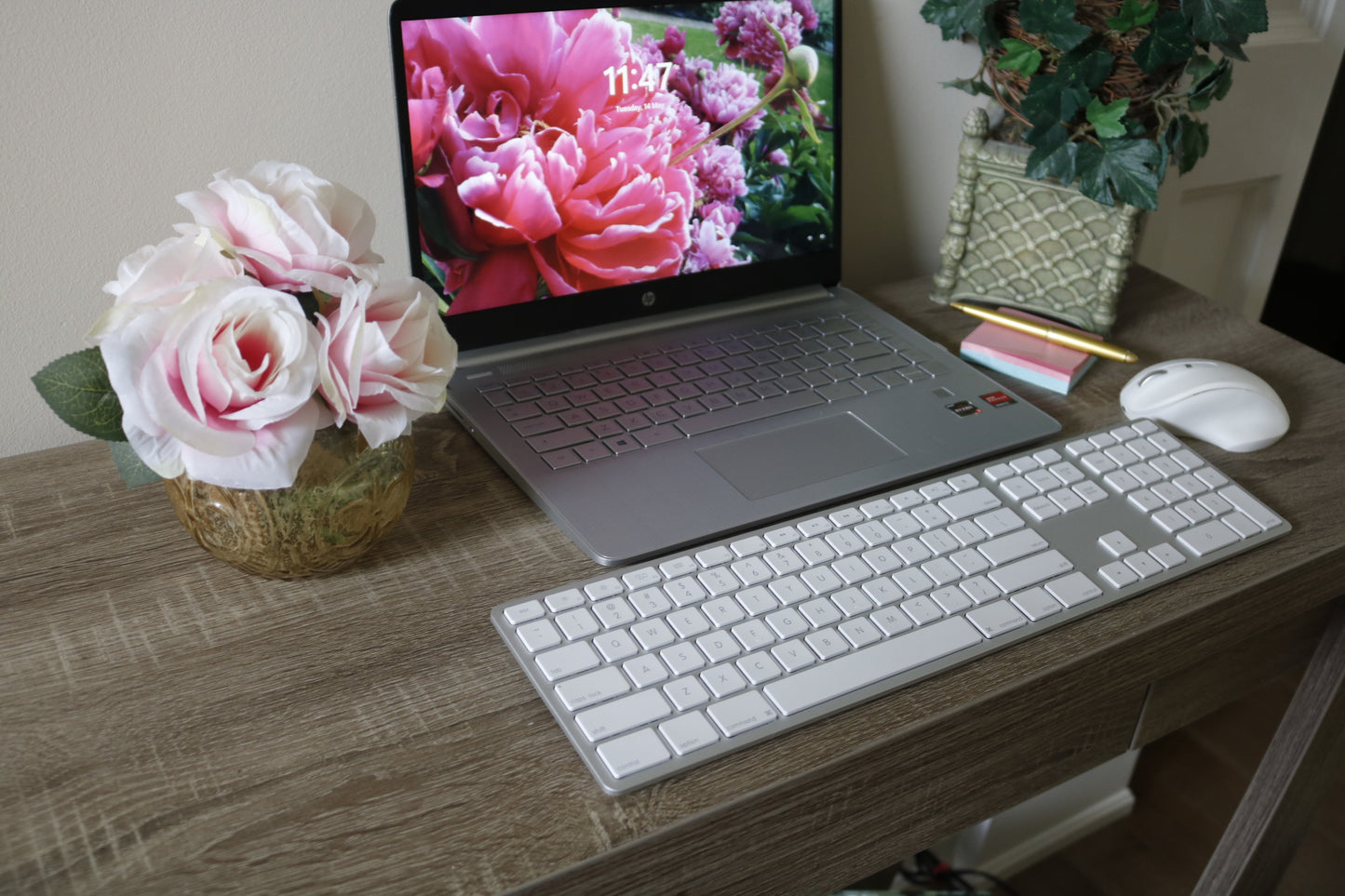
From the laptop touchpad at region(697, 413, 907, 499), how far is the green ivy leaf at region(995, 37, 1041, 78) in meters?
0.36

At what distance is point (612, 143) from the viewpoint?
83cm

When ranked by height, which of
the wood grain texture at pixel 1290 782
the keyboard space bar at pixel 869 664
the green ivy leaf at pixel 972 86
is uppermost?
the green ivy leaf at pixel 972 86

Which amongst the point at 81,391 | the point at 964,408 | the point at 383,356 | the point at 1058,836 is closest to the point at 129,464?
the point at 81,391

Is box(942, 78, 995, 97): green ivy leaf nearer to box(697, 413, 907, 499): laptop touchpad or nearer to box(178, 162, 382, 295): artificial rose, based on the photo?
box(697, 413, 907, 499): laptop touchpad

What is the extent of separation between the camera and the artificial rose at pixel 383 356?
1.85 feet

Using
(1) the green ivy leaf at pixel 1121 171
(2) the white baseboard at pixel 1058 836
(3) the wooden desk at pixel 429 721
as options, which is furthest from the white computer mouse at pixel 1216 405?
(2) the white baseboard at pixel 1058 836

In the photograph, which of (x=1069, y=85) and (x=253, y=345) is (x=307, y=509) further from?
(x=1069, y=85)

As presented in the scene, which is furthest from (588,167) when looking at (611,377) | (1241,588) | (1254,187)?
(1254,187)

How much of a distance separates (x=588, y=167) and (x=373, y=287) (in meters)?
0.28

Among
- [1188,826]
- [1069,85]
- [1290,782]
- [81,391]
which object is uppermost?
[1069,85]

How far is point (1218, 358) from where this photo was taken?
0.96 m

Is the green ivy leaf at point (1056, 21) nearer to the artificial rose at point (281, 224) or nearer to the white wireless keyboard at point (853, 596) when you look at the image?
the white wireless keyboard at point (853, 596)

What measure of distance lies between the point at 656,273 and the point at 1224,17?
0.48 meters

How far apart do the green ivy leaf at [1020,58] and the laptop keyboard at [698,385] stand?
0.25 m
